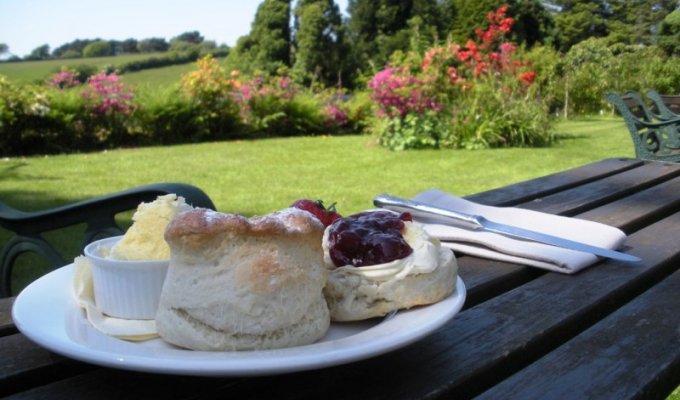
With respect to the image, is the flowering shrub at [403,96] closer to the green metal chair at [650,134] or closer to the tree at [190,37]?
the green metal chair at [650,134]

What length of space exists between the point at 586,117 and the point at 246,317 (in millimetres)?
15084

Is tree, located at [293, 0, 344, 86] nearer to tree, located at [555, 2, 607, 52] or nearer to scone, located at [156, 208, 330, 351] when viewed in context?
tree, located at [555, 2, 607, 52]

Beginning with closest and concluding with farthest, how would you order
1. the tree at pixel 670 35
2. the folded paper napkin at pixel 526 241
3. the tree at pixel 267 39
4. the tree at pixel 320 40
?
the folded paper napkin at pixel 526 241, the tree at pixel 320 40, the tree at pixel 267 39, the tree at pixel 670 35

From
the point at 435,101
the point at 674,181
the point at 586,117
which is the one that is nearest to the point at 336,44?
the point at 586,117

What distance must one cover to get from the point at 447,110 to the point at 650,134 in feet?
17.4

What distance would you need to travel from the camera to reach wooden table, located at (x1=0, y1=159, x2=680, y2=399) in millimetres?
787

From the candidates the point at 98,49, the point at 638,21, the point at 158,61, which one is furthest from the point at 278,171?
the point at 98,49

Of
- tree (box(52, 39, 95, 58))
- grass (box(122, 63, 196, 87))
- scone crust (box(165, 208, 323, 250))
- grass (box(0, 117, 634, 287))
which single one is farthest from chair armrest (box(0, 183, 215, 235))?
tree (box(52, 39, 95, 58))

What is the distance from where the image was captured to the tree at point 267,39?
20.3 metres

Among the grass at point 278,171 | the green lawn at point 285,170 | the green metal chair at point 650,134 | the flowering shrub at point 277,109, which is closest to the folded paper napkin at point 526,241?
the green metal chair at point 650,134

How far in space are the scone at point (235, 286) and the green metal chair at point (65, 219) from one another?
44.0 inches

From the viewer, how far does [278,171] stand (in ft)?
24.0

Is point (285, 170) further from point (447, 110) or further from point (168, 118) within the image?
point (168, 118)

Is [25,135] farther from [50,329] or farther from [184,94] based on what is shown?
[50,329]
